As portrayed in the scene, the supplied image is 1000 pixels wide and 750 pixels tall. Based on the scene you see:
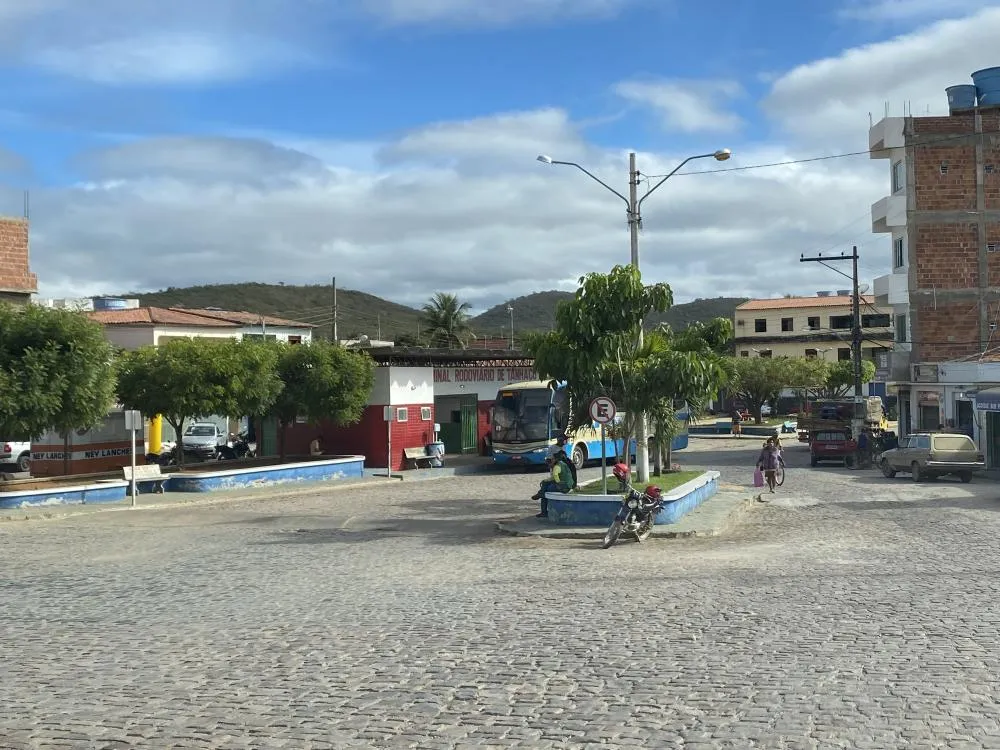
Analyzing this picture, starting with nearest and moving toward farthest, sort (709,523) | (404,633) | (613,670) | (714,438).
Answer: (613,670) < (404,633) < (709,523) < (714,438)

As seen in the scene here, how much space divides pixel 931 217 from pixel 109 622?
41688mm

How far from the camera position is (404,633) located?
1073 cm

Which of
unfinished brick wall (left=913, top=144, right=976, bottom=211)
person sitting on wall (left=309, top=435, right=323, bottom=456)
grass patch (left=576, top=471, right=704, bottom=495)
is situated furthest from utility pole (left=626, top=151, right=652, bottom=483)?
unfinished brick wall (left=913, top=144, right=976, bottom=211)

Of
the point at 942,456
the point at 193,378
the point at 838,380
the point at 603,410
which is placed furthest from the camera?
the point at 838,380

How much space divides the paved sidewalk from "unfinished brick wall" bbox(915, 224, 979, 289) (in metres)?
26.2

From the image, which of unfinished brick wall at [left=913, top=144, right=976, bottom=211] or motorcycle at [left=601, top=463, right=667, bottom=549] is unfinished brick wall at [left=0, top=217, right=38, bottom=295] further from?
unfinished brick wall at [left=913, top=144, right=976, bottom=211]

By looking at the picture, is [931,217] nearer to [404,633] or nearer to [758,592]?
[758,592]

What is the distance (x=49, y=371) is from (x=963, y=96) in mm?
39045

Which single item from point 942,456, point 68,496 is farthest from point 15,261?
point 942,456

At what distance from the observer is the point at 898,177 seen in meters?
47.2

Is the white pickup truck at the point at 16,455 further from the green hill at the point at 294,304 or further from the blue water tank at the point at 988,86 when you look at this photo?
the green hill at the point at 294,304

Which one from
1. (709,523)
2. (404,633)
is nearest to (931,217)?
(709,523)

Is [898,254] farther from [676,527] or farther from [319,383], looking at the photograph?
[676,527]

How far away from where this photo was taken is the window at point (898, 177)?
4634 cm
